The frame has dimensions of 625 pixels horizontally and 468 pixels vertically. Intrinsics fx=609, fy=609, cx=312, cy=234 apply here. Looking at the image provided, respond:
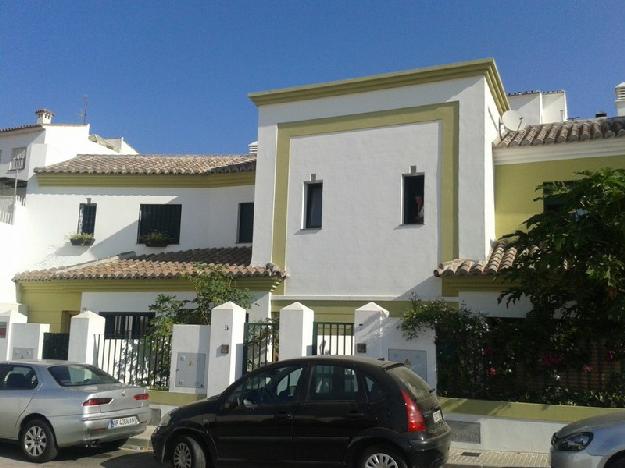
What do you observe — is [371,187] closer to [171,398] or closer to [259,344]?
[259,344]

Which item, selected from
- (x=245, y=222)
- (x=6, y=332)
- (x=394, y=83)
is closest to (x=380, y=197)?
(x=394, y=83)

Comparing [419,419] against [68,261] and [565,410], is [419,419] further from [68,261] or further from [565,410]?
[68,261]

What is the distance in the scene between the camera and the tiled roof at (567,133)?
1400 cm

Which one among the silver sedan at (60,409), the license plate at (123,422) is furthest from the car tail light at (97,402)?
the license plate at (123,422)

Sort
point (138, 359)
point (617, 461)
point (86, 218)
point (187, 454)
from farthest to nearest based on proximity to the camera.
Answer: point (86, 218)
point (138, 359)
point (187, 454)
point (617, 461)

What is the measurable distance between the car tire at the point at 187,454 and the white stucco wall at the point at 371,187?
650 centimetres

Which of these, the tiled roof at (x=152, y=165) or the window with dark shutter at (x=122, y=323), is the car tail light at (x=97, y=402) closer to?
the window with dark shutter at (x=122, y=323)

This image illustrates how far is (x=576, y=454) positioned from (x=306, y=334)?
553 cm

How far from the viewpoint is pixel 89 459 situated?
961 cm

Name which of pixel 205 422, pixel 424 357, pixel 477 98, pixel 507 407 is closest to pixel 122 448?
pixel 205 422

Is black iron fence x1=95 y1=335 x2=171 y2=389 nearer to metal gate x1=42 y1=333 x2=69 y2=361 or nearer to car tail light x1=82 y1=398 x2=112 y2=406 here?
metal gate x1=42 y1=333 x2=69 y2=361

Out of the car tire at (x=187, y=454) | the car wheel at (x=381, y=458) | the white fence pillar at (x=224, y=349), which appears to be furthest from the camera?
the white fence pillar at (x=224, y=349)

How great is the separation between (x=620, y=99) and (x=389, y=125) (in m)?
9.01

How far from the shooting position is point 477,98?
1361 centimetres
